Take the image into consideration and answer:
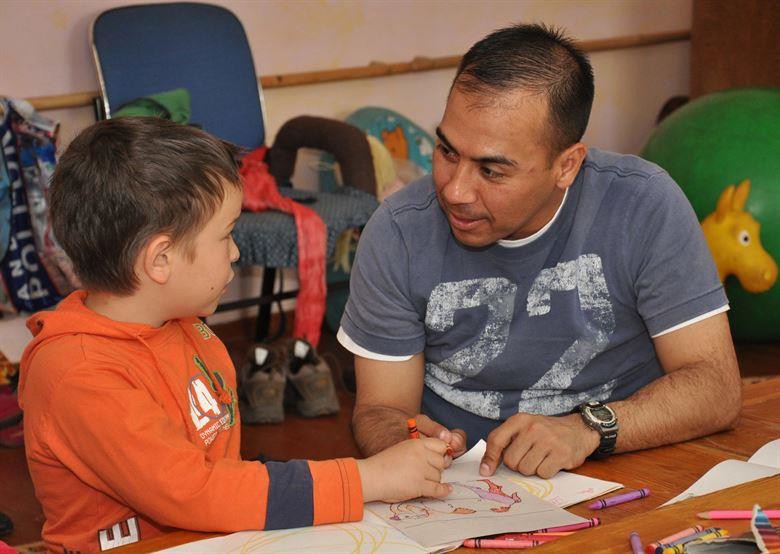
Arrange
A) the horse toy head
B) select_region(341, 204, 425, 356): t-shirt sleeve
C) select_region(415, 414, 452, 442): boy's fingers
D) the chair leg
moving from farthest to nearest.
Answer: the chair leg < the horse toy head < select_region(341, 204, 425, 356): t-shirt sleeve < select_region(415, 414, 452, 442): boy's fingers

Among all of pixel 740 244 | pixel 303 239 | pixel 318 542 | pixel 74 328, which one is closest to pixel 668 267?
pixel 318 542

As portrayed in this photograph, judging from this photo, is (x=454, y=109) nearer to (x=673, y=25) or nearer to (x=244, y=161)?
(x=244, y=161)

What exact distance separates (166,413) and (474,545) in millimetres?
392

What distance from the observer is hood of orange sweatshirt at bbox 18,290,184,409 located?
4.00ft

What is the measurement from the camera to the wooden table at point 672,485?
103 centimetres

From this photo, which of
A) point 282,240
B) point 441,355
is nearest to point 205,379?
point 441,355

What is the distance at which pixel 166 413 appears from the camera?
1.22 metres

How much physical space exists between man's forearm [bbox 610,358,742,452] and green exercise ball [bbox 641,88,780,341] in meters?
1.92

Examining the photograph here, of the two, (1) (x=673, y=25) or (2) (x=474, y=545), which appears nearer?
(2) (x=474, y=545)

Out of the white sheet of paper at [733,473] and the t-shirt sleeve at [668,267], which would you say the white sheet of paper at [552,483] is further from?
the t-shirt sleeve at [668,267]

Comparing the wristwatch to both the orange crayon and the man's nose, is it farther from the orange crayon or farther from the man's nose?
the man's nose

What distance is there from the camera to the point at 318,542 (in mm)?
1079

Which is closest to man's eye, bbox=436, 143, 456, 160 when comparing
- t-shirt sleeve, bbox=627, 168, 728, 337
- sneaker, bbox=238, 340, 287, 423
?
t-shirt sleeve, bbox=627, 168, 728, 337

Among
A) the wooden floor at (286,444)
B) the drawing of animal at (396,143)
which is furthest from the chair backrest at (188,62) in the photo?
the wooden floor at (286,444)
